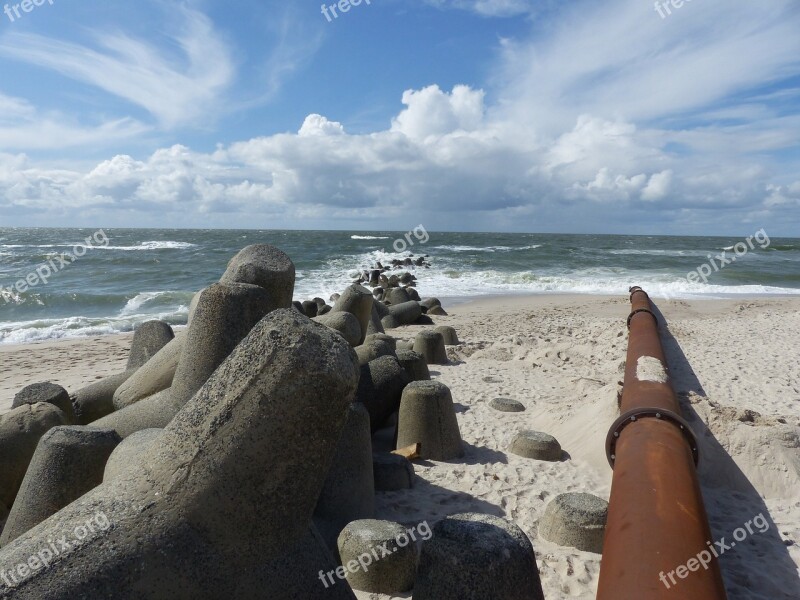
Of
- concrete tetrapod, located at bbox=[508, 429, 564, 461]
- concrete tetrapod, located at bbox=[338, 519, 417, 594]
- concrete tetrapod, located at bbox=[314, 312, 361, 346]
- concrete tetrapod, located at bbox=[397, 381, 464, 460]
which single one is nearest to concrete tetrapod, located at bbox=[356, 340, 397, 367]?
concrete tetrapod, located at bbox=[314, 312, 361, 346]

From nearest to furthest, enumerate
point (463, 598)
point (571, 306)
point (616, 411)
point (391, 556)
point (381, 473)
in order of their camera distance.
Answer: point (463, 598), point (391, 556), point (381, 473), point (616, 411), point (571, 306)

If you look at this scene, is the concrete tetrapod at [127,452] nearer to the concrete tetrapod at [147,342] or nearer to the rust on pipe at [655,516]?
the rust on pipe at [655,516]

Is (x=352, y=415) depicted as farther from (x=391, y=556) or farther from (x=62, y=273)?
(x=62, y=273)

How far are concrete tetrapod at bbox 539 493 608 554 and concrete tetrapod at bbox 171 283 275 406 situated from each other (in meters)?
2.03

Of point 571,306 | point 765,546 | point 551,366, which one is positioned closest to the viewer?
point 765,546

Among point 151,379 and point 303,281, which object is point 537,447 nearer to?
point 151,379

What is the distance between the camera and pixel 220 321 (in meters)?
3.31

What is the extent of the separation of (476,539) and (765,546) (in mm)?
2124

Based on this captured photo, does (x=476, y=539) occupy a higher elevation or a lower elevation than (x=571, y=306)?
higher

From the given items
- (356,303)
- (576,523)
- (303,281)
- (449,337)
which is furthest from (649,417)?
(303,281)

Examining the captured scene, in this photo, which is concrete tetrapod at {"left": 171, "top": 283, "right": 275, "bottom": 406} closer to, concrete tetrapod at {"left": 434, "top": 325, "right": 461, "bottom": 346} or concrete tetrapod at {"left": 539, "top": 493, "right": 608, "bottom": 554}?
concrete tetrapod at {"left": 539, "top": 493, "right": 608, "bottom": 554}

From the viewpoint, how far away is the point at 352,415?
3406 mm

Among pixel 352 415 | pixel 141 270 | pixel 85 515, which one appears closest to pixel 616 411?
pixel 352 415

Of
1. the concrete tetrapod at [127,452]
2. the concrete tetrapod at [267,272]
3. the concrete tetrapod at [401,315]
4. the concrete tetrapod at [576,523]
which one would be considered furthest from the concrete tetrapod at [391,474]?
the concrete tetrapod at [401,315]
